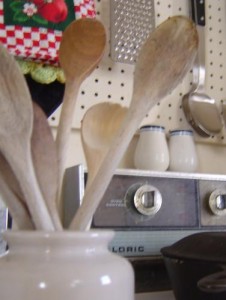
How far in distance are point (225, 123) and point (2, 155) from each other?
71 cm

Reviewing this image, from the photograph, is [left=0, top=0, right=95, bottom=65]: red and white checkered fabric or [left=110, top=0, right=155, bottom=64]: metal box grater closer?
[left=0, top=0, right=95, bottom=65]: red and white checkered fabric

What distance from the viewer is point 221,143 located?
0.97 metres

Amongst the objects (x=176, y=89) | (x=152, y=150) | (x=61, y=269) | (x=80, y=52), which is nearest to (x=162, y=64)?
(x=80, y=52)

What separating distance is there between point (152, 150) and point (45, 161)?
46cm

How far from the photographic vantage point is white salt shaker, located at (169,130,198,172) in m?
0.83

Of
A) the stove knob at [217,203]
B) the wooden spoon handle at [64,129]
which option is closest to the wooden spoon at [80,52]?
the wooden spoon handle at [64,129]

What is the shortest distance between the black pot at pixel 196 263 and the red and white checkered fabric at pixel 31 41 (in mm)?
344

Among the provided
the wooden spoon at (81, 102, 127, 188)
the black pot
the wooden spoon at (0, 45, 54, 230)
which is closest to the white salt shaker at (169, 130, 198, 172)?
the black pot

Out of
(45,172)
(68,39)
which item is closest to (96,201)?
(45,172)

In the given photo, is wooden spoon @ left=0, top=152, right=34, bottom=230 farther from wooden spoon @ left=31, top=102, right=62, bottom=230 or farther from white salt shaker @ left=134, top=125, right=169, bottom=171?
white salt shaker @ left=134, top=125, right=169, bottom=171

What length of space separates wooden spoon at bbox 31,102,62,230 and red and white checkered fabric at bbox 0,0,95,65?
30 cm

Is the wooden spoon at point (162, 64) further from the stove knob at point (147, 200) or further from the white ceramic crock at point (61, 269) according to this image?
the stove knob at point (147, 200)

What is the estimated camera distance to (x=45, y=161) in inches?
13.9

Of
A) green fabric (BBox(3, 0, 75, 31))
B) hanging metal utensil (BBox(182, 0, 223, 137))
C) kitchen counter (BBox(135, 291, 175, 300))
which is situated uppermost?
green fabric (BBox(3, 0, 75, 31))
